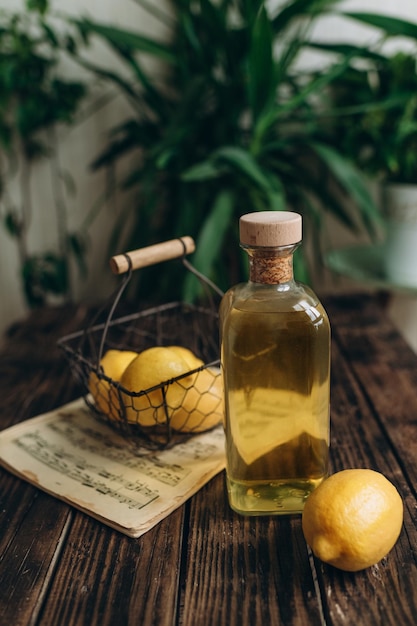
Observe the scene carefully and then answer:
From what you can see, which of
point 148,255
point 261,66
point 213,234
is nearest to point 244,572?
point 148,255

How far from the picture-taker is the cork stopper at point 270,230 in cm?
56

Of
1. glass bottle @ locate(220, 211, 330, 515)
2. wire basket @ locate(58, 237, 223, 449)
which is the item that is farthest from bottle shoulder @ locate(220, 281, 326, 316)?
wire basket @ locate(58, 237, 223, 449)

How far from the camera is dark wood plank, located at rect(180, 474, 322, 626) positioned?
1.71ft

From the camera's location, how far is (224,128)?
1.43 metres

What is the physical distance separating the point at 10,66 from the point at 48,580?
1166 millimetres

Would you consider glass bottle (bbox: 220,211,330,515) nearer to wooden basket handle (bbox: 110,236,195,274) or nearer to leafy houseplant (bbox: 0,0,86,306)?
wooden basket handle (bbox: 110,236,195,274)

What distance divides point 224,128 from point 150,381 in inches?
34.5

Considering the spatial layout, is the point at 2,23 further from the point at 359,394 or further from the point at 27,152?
the point at 359,394

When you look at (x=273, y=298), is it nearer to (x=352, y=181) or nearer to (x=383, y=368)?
(x=383, y=368)

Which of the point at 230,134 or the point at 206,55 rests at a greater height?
the point at 206,55

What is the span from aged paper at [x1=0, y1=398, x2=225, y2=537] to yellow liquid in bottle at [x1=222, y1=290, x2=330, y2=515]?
3.1 inches

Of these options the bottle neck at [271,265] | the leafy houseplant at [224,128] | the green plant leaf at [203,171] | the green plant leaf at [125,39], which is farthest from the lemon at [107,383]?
the green plant leaf at [125,39]

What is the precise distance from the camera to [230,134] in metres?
1.45

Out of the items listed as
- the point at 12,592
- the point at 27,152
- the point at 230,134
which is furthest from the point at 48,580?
the point at 27,152
